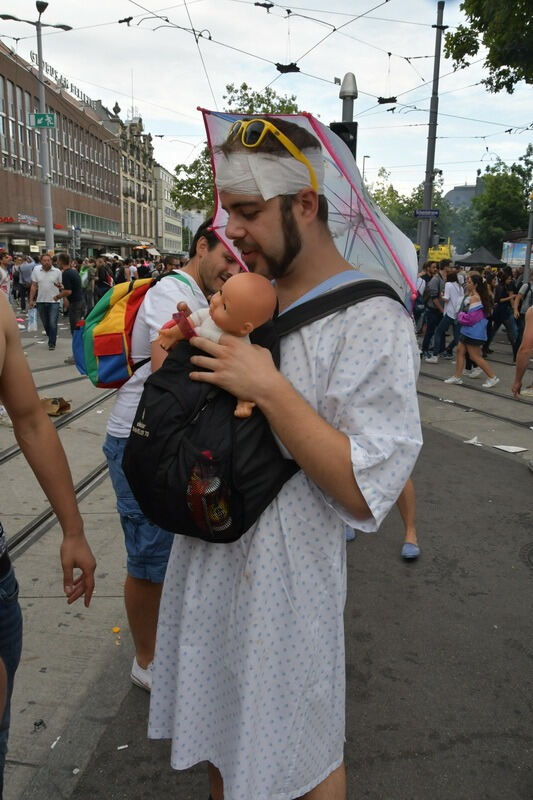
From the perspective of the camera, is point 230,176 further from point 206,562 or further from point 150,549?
point 150,549

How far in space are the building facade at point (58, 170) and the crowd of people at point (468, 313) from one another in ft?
78.7

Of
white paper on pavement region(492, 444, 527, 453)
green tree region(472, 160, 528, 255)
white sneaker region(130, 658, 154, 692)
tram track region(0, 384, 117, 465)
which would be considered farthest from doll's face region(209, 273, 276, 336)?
green tree region(472, 160, 528, 255)

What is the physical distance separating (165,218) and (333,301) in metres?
110

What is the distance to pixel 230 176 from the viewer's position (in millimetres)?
1393

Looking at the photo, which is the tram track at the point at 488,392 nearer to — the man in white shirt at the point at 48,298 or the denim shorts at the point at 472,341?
the denim shorts at the point at 472,341

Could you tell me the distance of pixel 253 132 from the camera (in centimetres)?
138

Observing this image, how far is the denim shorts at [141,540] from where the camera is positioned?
2.42 metres

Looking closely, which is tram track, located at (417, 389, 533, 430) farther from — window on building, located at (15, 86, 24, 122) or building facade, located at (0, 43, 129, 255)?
window on building, located at (15, 86, 24, 122)

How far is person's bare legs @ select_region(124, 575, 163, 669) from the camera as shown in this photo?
2539 mm

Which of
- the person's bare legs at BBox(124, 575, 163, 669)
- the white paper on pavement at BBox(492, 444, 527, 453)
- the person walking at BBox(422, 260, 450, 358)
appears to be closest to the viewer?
the person's bare legs at BBox(124, 575, 163, 669)

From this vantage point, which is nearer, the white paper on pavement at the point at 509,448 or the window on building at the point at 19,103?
the white paper on pavement at the point at 509,448

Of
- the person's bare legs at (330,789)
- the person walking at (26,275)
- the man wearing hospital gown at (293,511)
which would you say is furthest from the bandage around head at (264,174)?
the person walking at (26,275)

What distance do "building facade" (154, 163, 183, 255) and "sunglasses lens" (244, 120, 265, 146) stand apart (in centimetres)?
9436

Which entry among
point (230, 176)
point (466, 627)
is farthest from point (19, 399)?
point (466, 627)
